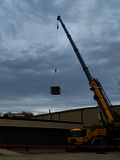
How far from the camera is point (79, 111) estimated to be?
3716 cm

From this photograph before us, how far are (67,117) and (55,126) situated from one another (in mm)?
11293

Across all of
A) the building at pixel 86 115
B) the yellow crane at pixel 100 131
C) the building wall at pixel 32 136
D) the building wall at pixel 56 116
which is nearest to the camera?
the yellow crane at pixel 100 131

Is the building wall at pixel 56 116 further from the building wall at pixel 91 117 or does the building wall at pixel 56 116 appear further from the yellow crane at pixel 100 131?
the yellow crane at pixel 100 131

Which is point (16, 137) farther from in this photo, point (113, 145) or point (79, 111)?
point (79, 111)

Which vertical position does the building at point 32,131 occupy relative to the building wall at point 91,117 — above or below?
below

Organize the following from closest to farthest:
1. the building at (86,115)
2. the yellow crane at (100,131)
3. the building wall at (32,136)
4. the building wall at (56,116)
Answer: the yellow crane at (100,131), the building wall at (32,136), the building at (86,115), the building wall at (56,116)

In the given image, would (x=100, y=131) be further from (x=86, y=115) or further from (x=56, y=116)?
(x=56, y=116)

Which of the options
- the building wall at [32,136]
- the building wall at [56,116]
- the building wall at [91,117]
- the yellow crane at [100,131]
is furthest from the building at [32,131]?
the building wall at [56,116]

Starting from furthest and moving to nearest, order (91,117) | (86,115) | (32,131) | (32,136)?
(86,115)
(91,117)
(32,131)
(32,136)

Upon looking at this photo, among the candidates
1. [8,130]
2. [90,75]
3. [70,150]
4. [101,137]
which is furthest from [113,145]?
[8,130]

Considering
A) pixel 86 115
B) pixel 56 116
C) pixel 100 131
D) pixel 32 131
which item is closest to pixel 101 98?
pixel 100 131

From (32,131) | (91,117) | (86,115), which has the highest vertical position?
(86,115)

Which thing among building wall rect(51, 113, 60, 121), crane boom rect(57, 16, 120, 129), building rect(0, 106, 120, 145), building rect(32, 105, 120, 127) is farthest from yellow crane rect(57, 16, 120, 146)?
building wall rect(51, 113, 60, 121)

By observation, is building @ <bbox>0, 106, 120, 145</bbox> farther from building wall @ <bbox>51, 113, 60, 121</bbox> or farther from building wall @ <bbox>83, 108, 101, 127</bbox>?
building wall @ <bbox>51, 113, 60, 121</bbox>
